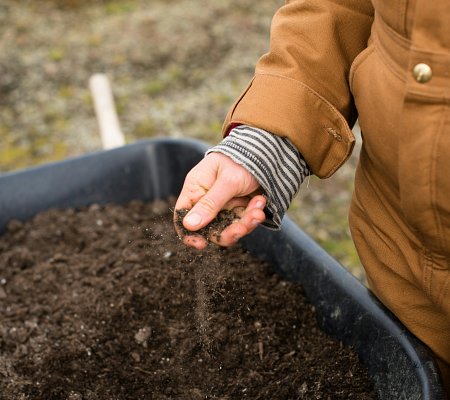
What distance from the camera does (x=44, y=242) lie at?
1670mm

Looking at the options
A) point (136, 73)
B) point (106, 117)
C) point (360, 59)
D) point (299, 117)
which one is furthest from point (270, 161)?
point (136, 73)

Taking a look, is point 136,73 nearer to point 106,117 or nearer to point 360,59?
point 106,117

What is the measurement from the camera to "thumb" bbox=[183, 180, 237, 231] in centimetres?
90

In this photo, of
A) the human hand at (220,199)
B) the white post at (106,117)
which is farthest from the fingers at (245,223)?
the white post at (106,117)

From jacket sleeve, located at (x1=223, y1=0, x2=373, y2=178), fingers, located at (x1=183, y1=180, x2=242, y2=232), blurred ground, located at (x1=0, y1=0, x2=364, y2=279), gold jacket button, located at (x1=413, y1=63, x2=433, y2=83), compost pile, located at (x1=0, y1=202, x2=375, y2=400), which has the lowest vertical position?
blurred ground, located at (x1=0, y1=0, x2=364, y2=279)

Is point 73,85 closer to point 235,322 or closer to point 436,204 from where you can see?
point 235,322

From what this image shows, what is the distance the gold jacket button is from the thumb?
32 cm

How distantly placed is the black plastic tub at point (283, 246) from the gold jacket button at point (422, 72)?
1.49ft

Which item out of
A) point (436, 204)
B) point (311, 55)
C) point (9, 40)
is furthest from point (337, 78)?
point (9, 40)

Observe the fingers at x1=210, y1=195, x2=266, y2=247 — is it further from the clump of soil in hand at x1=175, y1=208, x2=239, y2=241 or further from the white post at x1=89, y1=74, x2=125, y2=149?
the white post at x1=89, y1=74, x2=125, y2=149

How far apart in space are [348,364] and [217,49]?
2.42 metres

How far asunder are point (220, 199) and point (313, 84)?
28 centimetres

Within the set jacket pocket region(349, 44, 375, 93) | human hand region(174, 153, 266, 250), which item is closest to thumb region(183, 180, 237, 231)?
human hand region(174, 153, 266, 250)

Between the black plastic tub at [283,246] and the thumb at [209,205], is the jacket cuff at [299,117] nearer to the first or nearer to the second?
the thumb at [209,205]
